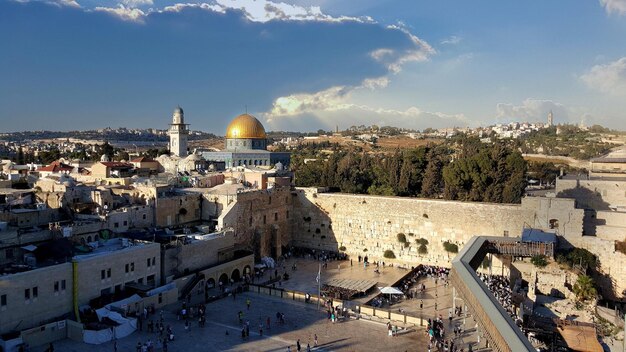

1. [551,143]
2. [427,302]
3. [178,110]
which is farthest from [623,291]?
[551,143]

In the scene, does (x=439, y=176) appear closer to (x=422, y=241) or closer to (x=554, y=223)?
(x=422, y=241)

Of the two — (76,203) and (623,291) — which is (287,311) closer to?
(76,203)

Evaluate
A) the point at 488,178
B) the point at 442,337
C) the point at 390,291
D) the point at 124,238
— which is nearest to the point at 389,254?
the point at 390,291

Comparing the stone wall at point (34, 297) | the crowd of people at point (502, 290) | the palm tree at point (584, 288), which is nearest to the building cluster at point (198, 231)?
the stone wall at point (34, 297)

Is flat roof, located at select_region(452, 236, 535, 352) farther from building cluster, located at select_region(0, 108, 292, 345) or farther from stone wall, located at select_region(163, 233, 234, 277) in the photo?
stone wall, located at select_region(163, 233, 234, 277)

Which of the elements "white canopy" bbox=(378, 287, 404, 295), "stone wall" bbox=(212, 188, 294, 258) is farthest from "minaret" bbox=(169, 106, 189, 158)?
"white canopy" bbox=(378, 287, 404, 295)

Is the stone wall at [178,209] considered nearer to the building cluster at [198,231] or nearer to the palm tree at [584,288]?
the building cluster at [198,231]

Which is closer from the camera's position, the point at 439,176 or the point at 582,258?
the point at 582,258
